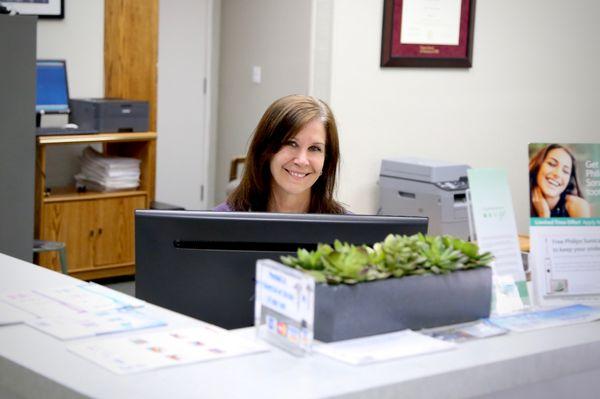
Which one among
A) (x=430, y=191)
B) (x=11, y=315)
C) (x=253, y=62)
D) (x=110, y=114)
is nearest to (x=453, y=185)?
(x=430, y=191)

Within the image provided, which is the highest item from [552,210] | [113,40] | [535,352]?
[113,40]

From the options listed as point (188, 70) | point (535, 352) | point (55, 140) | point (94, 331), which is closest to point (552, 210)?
point (535, 352)

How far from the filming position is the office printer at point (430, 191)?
5852 millimetres

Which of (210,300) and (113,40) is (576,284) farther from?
(113,40)

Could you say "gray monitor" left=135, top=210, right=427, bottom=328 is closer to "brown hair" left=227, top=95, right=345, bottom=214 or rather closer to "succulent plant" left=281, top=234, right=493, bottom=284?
"succulent plant" left=281, top=234, right=493, bottom=284

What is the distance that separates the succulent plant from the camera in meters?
1.75

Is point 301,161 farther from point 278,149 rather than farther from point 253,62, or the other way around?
point 253,62

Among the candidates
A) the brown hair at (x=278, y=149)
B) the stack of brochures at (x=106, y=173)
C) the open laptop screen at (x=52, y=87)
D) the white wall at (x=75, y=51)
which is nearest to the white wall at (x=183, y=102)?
the white wall at (x=75, y=51)

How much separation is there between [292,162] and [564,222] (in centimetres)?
95

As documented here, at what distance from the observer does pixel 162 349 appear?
5.64ft

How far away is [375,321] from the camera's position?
180cm

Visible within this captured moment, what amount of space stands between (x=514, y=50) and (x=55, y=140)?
310 centimetres

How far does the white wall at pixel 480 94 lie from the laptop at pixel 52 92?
5.31ft

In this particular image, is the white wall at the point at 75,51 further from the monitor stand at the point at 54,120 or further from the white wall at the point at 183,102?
the white wall at the point at 183,102
